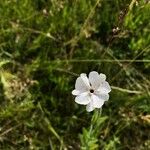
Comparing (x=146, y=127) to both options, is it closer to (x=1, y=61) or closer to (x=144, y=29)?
(x=144, y=29)

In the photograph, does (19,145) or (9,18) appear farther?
Result: (9,18)

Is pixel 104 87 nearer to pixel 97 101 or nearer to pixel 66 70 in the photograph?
pixel 97 101

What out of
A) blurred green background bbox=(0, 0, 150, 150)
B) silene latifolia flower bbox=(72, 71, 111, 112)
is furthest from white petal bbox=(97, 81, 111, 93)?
blurred green background bbox=(0, 0, 150, 150)

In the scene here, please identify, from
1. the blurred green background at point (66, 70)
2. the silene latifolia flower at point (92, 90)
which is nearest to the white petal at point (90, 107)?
the silene latifolia flower at point (92, 90)

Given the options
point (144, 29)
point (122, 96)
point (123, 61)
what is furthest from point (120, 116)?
point (144, 29)

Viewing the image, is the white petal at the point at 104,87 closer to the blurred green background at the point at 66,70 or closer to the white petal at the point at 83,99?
the white petal at the point at 83,99

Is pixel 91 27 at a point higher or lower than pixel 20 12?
lower

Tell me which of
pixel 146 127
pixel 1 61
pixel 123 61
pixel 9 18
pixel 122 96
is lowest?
pixel 146 127

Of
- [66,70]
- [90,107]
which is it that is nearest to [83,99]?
[90,107]
